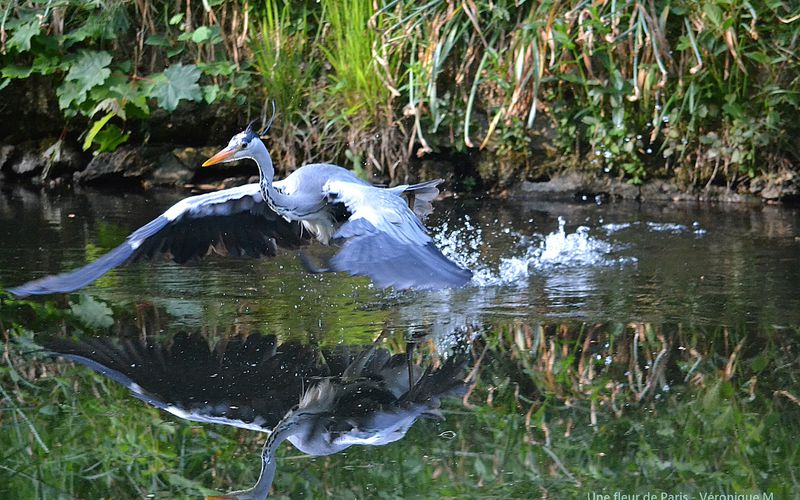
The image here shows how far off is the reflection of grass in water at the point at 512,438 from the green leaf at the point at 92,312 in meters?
0.56

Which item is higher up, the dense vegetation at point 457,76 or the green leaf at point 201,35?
the green leaf at point 201,35

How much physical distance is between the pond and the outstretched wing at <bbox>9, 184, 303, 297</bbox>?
0.18 meters

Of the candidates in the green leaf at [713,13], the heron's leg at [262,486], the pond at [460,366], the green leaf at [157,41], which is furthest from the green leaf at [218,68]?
the heron's leg at [262,486]

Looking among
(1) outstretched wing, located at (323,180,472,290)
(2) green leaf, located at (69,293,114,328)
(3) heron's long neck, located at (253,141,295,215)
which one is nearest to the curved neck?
(3) heron's long neck, located at (253,141,295,215)

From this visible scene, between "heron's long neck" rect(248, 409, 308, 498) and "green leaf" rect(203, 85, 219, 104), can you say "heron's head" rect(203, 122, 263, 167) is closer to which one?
"heron's long neck" rect(248, 409, 308, 498)

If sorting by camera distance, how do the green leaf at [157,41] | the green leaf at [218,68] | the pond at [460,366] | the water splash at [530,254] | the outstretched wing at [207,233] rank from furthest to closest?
the green leaf at [157,41] → the green leaf at [218,68] → the water splash at [530,254] → the outstretched wing at [207,233] → the pond at [460,366]

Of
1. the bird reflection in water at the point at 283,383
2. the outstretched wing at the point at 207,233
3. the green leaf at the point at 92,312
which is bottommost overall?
the bird reflection in water at the point at 283,383

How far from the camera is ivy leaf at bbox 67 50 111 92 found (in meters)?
6.99

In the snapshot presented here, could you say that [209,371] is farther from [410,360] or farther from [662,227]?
[662,227]

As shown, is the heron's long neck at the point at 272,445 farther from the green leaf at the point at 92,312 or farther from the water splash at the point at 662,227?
the water splash at the point at 662,227

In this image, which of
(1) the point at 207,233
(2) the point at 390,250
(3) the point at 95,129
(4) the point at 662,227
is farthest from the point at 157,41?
(2) the point at 390,250

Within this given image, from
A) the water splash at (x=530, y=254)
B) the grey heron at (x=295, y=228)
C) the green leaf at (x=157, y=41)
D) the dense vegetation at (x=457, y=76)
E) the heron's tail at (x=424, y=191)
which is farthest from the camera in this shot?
the green leaf at (x=157, y=41)

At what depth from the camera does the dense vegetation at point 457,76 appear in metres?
6.22

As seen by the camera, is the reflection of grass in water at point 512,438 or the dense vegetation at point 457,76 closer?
the reflection of grass in water at point 512,438
